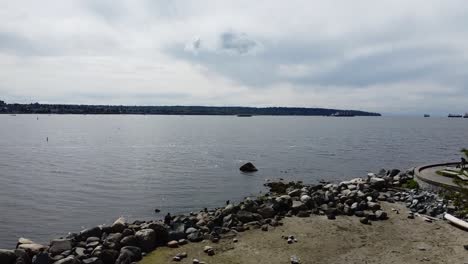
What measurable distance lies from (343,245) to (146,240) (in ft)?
23.7

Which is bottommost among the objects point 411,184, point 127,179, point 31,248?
point 127,179

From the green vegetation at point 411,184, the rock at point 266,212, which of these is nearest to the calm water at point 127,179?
the rock at point 266,212

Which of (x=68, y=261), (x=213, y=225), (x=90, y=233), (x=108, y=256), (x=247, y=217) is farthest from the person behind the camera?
(x=247, y=217)

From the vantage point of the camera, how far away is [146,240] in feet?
53.0

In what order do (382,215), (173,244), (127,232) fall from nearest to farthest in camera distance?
(173,244) < (127,232) < (382,215)

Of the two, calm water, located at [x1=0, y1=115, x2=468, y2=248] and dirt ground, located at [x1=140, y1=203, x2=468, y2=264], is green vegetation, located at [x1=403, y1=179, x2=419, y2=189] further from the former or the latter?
calm water, located at [x1=0, y1=115, x2=468, y2=248]

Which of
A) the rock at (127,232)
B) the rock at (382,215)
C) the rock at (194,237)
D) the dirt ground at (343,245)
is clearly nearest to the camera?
the dirt ground at (343,245)

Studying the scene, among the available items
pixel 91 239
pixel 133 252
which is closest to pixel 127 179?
pixel 91 239

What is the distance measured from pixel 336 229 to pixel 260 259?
16.4ft

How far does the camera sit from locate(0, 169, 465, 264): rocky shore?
597 inches

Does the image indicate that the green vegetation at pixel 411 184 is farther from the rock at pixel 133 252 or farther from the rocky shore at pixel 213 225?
the rock at pixel 133 252

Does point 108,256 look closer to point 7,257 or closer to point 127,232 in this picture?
point 127,232

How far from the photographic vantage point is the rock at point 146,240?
52.8 ft

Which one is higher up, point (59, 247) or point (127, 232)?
point (127, 232)
